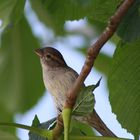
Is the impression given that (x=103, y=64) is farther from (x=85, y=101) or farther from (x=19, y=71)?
(x=85, y=101)

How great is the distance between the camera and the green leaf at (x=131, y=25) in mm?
2385

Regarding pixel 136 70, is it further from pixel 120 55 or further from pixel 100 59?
pixel 100 59

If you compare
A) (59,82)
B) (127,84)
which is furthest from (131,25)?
(59,82)

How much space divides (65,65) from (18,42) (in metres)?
0.50

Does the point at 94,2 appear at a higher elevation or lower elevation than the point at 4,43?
lower

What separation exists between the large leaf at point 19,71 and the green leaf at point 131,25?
2348 millimetres

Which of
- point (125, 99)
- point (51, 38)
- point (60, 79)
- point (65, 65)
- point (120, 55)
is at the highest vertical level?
point (51, 38)

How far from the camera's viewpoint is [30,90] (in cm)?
483

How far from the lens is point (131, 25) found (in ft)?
7.81

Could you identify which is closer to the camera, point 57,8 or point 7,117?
point 57,8

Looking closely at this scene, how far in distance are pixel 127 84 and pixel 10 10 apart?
0.71 meters

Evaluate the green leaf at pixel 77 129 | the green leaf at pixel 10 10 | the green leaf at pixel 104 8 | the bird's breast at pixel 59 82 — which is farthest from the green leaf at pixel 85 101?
the bird's breast at pixel 59 82

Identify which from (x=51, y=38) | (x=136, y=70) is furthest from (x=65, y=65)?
(x=136, y=70)

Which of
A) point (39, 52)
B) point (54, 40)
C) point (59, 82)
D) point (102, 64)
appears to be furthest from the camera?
point (54, 40)
